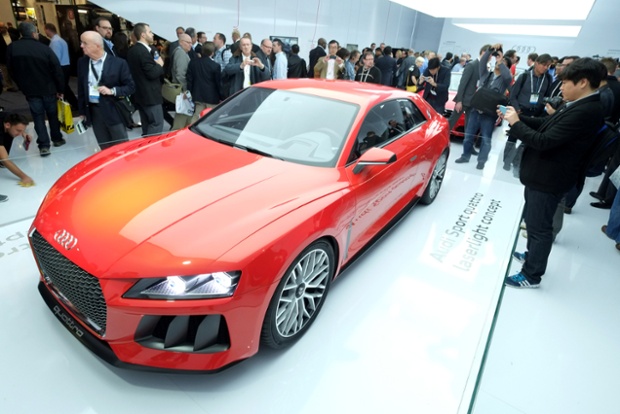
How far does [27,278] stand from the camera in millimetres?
2346

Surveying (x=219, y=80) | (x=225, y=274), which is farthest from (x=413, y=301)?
(x=219, y=80)

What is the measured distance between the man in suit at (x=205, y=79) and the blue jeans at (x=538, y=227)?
434cm

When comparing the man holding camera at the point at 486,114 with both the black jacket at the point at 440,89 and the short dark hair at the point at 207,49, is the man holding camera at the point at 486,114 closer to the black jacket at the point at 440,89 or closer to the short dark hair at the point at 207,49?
the black jacket at the point at 440,89

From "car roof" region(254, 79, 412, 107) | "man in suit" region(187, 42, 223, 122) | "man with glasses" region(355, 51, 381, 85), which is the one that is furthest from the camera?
"man with glasses" region(355, 51, 381, 85)

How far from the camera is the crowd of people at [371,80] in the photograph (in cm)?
236

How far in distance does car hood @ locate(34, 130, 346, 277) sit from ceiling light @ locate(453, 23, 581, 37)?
62.3 feet

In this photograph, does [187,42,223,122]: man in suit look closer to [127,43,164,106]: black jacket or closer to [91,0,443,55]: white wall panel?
[127,43,164,106]: black jacket

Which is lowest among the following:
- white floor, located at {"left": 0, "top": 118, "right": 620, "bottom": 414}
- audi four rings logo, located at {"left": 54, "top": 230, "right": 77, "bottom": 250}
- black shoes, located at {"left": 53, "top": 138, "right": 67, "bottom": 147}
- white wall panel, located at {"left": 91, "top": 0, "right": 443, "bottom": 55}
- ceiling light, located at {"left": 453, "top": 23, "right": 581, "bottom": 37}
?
white floor, located at {"left": 0, "top": 118, "right": 620, "bottom": 414}

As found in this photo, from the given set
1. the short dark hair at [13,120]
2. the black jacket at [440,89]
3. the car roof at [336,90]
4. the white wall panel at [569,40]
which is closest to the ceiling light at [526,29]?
the white wall panel at [569,40]

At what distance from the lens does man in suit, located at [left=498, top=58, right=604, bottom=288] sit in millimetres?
2223

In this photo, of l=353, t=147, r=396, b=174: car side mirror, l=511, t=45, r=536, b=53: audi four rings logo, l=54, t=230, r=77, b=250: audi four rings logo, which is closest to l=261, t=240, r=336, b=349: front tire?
l=353, t=147, r=396, b=174: car side mirror

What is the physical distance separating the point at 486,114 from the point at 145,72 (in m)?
4.67

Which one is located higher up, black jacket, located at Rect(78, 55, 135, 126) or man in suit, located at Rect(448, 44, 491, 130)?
man in suit, located at Rect(448, 44, 491, 130)

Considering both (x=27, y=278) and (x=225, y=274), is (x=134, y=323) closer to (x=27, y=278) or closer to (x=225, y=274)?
(x=225, y=274)
